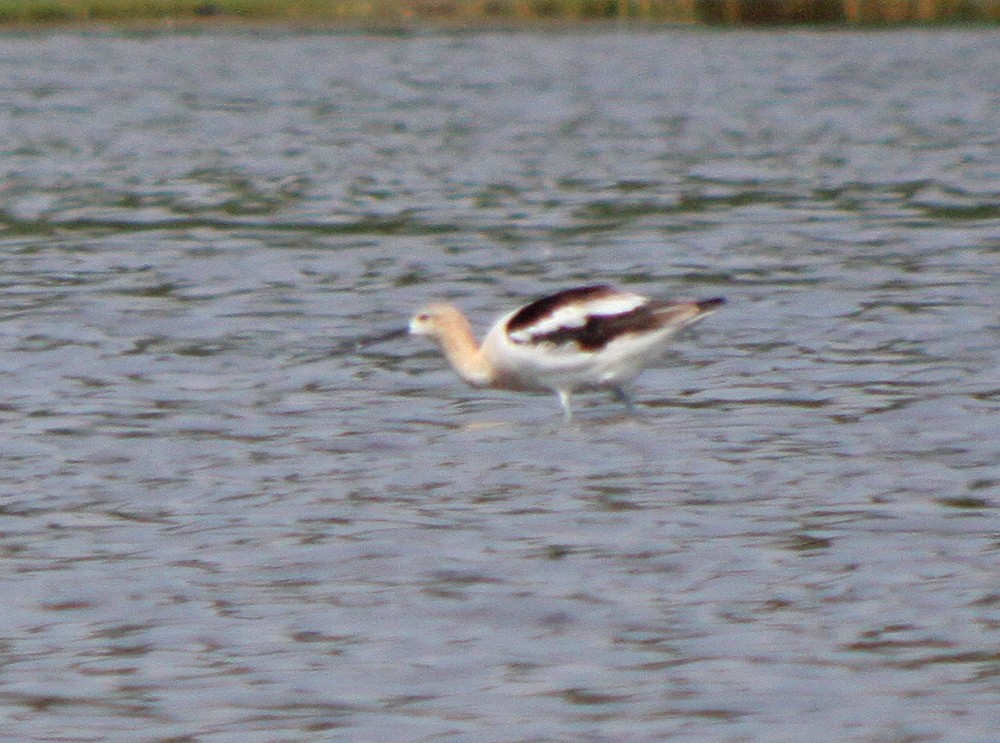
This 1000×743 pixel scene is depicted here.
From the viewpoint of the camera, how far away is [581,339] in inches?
467

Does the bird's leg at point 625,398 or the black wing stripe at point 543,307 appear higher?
the black wing stripe at point 543,307

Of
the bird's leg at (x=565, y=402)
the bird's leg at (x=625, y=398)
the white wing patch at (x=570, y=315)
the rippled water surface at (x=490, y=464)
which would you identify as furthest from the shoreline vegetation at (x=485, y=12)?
the white wing patch at (x=570, y=315)

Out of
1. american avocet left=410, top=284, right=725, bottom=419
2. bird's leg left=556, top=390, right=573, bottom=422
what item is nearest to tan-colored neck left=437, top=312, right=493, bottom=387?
american avocet left=410, top=284, right=725, bottom=419

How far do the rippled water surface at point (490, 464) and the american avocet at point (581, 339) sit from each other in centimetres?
30

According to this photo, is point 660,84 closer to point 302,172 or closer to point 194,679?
point 302,172

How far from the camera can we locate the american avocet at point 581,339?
467 inches

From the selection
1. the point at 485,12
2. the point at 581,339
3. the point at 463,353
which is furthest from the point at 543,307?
the point at 485,12

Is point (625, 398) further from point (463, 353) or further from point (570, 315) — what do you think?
point (463, 353)

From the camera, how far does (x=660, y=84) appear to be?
39.4 m

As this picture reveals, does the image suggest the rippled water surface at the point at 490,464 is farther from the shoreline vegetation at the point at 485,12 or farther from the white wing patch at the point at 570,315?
the shoreline vegetation at the point at 485,12

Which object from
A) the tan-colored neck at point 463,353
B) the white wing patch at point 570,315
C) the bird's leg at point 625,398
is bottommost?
the bird's leg at point 625,398

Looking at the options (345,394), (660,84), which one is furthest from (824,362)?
(660,84)

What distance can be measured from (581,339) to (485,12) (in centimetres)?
4783

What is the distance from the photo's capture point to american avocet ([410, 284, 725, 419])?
11.9 metres
